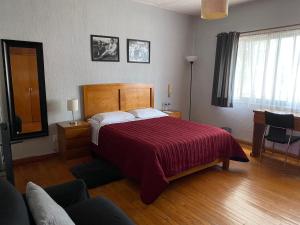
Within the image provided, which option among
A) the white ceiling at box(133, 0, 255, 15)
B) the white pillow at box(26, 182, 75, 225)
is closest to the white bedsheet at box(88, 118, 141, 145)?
the white pillow at box(26, 182, 75, 225)

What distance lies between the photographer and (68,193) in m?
1.66

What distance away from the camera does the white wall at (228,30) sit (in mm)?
3705

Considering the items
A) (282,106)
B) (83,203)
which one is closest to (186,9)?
(282,106)

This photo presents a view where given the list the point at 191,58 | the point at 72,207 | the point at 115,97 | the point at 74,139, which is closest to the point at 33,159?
the point at 74,139

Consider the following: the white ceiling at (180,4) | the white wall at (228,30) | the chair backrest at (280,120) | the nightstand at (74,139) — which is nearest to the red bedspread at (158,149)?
the nightstand at (74,139)

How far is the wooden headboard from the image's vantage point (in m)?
3.86

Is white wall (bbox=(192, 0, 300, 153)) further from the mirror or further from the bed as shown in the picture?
the mirror

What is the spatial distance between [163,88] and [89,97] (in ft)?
5.65

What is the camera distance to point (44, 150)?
11.8ft

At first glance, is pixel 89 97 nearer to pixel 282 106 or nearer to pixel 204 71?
pixel 204 71

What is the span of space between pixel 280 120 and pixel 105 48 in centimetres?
301

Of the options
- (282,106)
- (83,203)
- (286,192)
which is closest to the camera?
(83,203)

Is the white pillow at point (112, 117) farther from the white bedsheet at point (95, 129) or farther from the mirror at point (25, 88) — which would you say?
the mirror at point (25, 88)

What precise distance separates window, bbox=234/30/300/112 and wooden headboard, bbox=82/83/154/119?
181 cm
